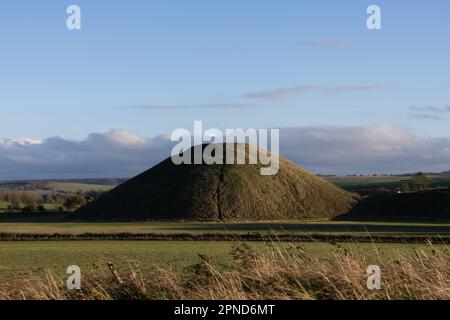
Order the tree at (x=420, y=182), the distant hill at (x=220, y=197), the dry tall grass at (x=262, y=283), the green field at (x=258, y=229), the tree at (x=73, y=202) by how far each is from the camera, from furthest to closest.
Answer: the tree at (x=420, y=182) → the tree at (x=73, y=202) → the distant hill at (x=220, y=197) → the green field at (x=258, y=229) → the dry tall grass at (x=262, y=283)

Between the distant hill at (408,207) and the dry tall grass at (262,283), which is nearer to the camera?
the dry tall grass at (262,283)

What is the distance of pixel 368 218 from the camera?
108125 mm

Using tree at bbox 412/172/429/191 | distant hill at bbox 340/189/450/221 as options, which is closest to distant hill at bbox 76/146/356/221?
distant hill at bbox 340/189/450/221

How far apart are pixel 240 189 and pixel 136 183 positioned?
2170 centimetres

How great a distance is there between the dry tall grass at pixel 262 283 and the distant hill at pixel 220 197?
91806mm

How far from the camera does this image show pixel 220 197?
112188 mm

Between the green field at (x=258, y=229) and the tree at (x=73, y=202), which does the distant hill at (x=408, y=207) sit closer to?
the green field at (x=258, y=229)

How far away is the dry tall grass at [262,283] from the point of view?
11852mm

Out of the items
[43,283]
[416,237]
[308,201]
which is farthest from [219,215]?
[43,283]

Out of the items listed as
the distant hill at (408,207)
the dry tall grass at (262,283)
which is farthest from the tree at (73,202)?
the dry tall grass at (262,283)

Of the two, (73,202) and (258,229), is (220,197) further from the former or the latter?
(73,202)

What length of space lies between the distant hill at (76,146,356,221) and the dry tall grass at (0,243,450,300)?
9181 centimetres

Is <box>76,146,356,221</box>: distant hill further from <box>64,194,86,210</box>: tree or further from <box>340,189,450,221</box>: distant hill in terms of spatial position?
<box>64,194,86,210</box>: tree
